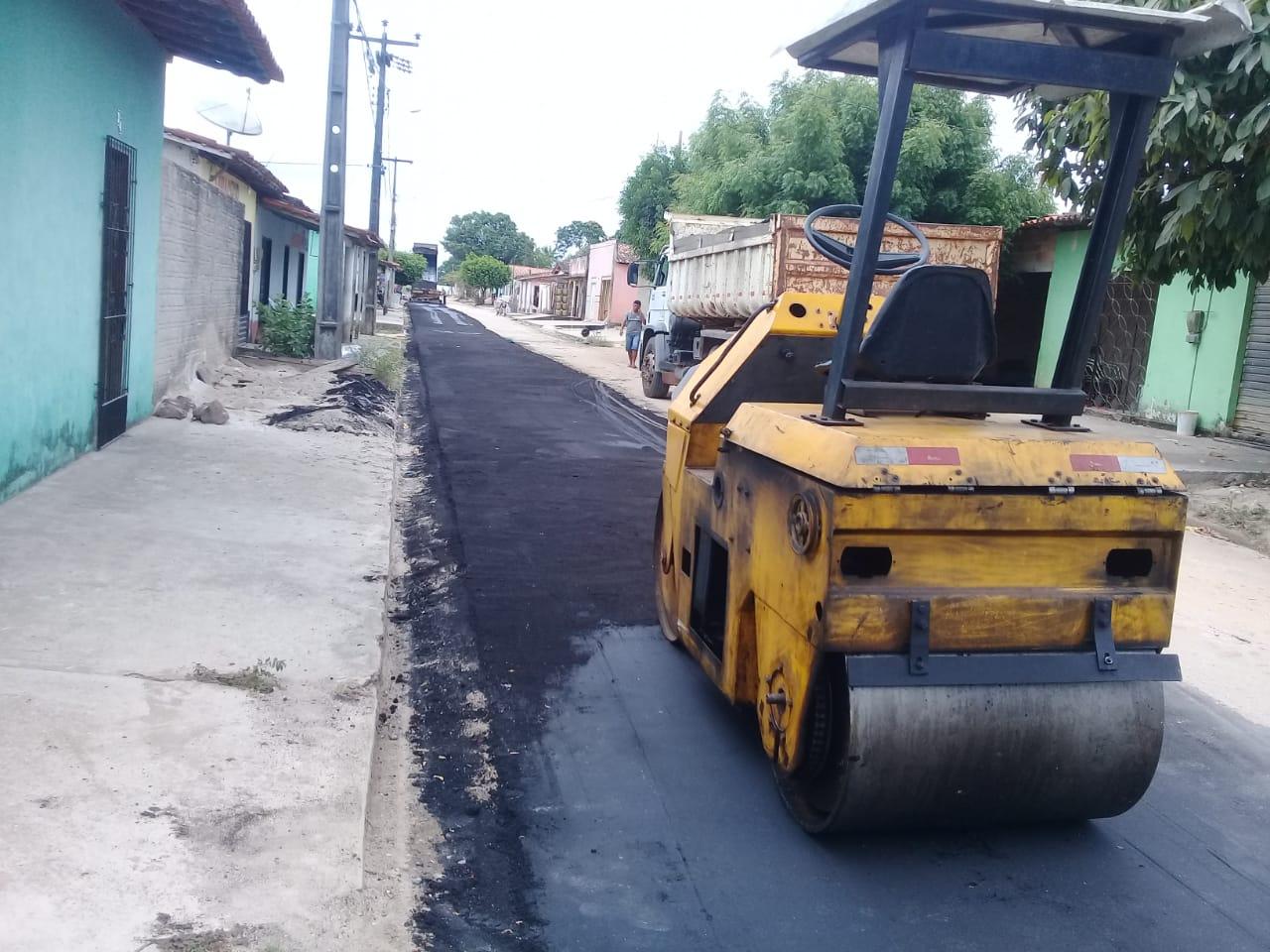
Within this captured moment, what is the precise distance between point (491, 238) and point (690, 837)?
4957 inches

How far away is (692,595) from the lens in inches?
201

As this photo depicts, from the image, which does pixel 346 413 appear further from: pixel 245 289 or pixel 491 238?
pixel 491 238

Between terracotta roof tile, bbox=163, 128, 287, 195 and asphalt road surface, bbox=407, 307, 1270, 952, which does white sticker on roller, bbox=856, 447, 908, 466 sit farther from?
terracotta roof tile, bbox=163, 128, 287, 195

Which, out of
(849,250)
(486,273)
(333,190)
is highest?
(486,273)

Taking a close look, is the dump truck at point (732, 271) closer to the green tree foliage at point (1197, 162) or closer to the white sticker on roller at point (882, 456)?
the green tree foliage at point (1197, 162)

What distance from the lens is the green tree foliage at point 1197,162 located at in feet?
29.1

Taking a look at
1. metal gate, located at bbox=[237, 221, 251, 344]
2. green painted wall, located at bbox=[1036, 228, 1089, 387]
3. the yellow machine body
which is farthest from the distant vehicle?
the yellow machine body

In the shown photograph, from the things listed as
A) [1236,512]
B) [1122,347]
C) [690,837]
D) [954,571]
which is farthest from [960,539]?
[1122,347]

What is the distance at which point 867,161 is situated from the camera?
78.0 feet

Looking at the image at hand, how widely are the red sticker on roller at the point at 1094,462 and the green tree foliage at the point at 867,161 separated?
19.7 meters

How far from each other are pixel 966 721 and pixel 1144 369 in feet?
53.1

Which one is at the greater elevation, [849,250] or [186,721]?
[849,250]

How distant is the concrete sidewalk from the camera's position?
3219mm

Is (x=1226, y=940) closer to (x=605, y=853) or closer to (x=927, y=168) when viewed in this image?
(x=605, y=853)
